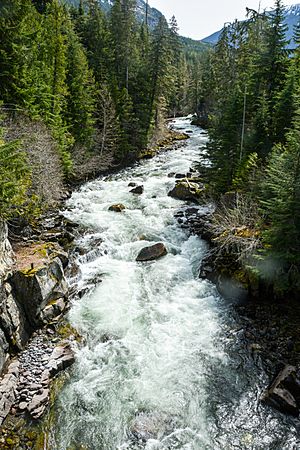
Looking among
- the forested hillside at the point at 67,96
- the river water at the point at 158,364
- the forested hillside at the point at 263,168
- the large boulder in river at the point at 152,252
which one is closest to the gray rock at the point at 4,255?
the forested hillside at the point at 67,96

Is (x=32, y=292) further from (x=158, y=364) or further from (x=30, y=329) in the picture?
(x=158, y=364)

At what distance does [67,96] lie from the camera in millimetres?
28781

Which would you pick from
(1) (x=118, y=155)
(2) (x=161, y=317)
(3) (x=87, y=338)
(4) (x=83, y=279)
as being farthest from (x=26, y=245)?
(1) (x=118, y=155)

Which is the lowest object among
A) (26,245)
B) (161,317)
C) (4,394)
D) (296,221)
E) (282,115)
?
(161,317)

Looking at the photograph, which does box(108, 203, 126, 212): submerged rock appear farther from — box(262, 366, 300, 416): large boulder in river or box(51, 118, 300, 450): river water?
box(262, 366, 300, 416): large boulder in river

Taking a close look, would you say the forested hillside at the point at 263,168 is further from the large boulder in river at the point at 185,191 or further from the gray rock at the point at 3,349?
the gray rock at the point at 3,349

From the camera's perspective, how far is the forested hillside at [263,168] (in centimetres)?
1271

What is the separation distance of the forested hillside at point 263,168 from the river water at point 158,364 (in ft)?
9.06

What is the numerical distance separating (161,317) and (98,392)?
4.27 meters

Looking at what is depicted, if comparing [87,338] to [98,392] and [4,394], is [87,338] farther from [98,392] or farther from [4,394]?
[4,394]

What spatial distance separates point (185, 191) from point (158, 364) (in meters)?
16.5

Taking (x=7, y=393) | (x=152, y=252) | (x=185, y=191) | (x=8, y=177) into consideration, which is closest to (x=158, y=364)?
(x=7, y=393)

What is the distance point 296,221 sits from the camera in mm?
12633

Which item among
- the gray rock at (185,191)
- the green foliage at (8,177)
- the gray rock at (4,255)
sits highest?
the green foliage at (8,177)
